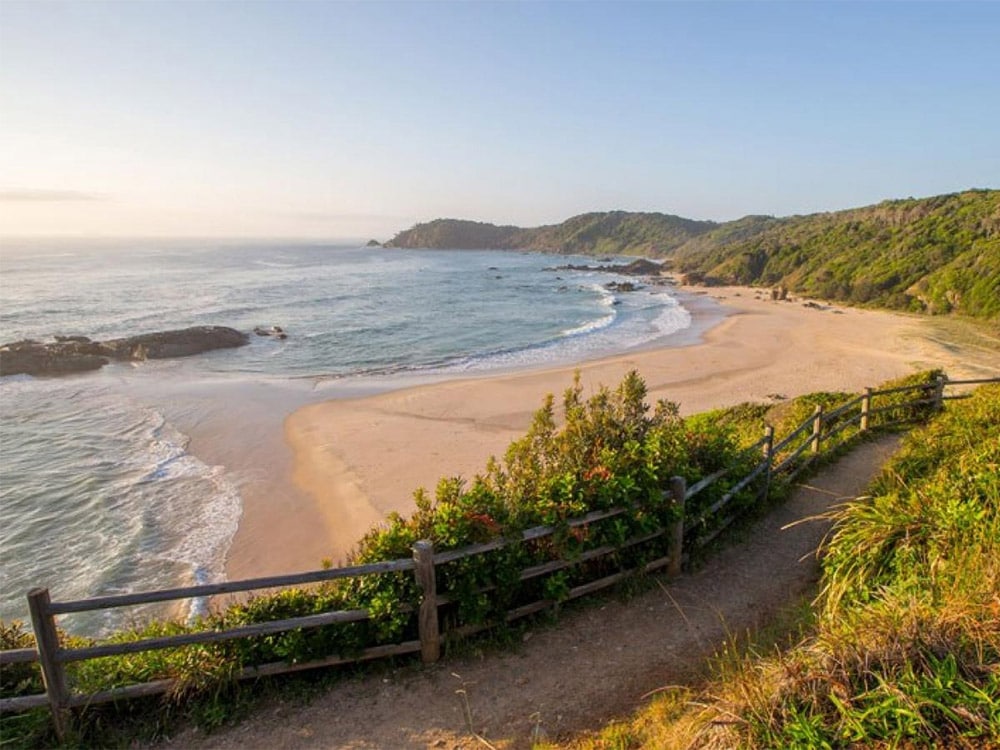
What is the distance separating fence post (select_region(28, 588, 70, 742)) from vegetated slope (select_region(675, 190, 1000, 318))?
55.1 m

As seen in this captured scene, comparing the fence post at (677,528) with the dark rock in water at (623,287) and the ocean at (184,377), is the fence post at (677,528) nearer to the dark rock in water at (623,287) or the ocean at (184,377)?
the ocean at (184,377)

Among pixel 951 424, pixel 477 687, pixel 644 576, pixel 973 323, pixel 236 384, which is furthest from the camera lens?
pixel 973 323

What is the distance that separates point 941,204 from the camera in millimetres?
71750

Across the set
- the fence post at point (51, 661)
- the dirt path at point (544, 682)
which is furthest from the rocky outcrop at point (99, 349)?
the dirt path at point (544, 682)

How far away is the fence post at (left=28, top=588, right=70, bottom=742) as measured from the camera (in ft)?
17.5

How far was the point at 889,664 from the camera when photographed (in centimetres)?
365

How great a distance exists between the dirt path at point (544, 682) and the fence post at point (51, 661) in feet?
3.51

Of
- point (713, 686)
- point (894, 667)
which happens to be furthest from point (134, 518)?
point (894, 667)

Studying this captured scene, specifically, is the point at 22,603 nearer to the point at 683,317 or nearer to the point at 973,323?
the point at 683,317

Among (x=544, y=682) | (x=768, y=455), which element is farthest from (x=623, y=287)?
(x=544, y=682)

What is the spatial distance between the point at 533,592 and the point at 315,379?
81.0ft

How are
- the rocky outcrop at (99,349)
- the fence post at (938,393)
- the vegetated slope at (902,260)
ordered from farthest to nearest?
the vegetated slope at (902,260), the rocky outcrop at (99,349), the fence post at (938,393)

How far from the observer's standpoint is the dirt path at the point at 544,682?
17.9ft

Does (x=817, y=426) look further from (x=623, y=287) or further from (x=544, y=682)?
(x=623, y=287)
